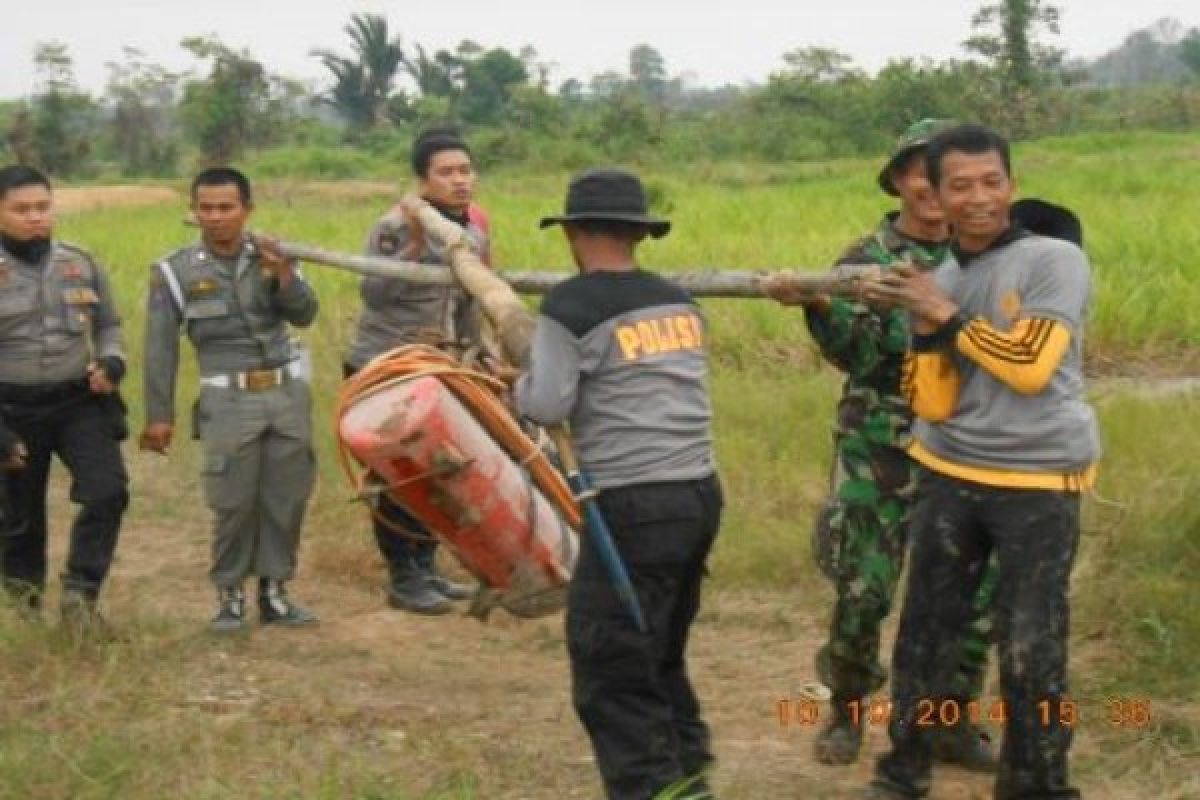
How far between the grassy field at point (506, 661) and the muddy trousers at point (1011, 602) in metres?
0.44

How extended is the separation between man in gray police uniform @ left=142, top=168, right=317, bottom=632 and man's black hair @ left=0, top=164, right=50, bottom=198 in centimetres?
42

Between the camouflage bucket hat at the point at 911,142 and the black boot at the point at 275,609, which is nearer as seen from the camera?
the camouflage bucket hat at the point at 911,142

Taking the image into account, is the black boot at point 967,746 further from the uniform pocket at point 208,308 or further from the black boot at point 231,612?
the uniform pocket at point 208,308

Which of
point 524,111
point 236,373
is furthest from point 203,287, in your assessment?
point 524,111

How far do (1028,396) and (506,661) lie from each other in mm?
2131

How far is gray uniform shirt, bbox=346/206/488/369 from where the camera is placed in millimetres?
5008

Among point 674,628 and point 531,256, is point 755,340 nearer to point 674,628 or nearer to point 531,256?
point 531,256

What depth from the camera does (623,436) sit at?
314 centimetres

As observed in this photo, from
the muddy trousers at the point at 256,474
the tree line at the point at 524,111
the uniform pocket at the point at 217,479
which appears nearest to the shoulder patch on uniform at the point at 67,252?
the muddy trousers at the point at 256,474

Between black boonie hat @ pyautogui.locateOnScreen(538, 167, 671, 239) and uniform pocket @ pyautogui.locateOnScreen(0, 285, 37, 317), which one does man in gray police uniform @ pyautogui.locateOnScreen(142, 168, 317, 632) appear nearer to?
uniform pocket @ pyautogui.locateOnScreen(0, 285, 37, 317)

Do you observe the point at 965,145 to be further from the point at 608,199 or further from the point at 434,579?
the point at 434,579

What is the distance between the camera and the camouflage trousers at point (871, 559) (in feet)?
11.7

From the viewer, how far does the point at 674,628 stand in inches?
132

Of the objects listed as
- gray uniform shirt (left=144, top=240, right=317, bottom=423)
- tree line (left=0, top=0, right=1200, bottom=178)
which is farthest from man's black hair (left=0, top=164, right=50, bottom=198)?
tree line (left=0, top=0, right=1200, bottom=178)
